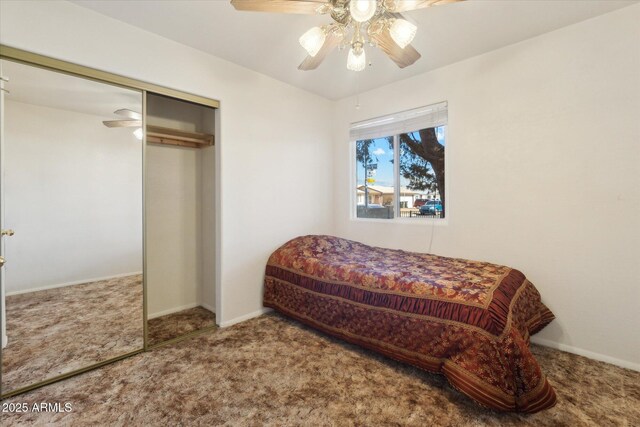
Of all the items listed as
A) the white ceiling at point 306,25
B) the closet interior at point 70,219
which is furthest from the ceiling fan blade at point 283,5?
the closet interior at point 70,219

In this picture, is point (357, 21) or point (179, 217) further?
point (179, 217)

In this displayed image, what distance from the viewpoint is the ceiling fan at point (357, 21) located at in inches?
52.9

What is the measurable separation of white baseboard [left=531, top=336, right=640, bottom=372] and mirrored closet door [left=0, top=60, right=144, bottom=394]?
126 inches

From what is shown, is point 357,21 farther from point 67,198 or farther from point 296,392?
point 67,198

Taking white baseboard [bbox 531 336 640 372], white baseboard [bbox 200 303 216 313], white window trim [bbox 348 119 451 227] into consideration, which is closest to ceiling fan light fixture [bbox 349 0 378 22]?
white window trim [bbox 348 119 451 227]

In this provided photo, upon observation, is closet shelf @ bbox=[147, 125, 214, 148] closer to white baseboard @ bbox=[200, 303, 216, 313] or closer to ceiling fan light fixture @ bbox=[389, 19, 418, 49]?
white baseboard @ bbox=[200, 303, 216, 313]

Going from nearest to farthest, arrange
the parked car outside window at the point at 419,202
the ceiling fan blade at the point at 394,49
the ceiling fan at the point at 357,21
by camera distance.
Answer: the ceiling fan at the point at 357,21, the ceiling fan blade at the point at 394,49, the parked car outside window at the point at 419,202

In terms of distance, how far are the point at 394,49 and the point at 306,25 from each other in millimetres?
763

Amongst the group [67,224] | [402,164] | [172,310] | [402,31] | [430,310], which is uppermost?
[402,31]

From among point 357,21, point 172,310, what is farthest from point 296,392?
point 357,21

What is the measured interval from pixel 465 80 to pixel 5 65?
3.39m

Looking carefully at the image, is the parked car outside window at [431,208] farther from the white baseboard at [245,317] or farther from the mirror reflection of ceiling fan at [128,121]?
the mirror reflection of ceiling fan at [128,121]

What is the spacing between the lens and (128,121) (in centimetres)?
212

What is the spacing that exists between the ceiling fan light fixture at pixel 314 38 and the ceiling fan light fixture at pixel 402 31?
0.37 meters
